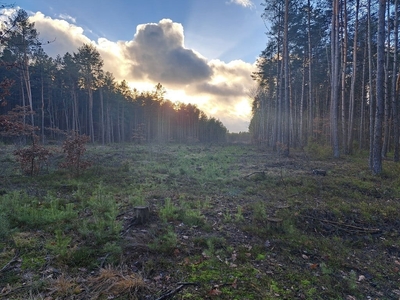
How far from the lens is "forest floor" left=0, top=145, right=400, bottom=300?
339 cm

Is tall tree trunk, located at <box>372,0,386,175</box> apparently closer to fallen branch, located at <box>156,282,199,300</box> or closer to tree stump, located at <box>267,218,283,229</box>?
tree stump, located at <box>267,218,283,229</box>

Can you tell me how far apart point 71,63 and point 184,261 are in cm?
4050

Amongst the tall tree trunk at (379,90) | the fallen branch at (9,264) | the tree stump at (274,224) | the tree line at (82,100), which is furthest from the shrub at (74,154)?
the tall tree trunk at (379,90)

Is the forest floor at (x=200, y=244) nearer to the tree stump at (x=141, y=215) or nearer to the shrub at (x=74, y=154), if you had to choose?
the tree stump at (x=141, y=215)

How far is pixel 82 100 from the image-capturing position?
159 ft

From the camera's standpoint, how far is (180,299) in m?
3.14

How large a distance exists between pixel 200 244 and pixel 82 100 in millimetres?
51481

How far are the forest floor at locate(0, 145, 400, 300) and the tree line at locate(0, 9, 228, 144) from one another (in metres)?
4.41

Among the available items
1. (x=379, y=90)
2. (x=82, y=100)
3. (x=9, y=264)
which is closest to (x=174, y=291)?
(x=9, y=264)

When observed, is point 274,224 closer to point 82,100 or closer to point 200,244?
point 200,244

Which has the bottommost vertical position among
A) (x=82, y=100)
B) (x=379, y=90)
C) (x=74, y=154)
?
(x=74, y=154)

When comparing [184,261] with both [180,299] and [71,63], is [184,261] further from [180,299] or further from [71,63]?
[71,63]

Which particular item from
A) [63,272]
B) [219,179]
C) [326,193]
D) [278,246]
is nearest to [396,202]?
→ [326,193]

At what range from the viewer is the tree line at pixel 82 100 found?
26.1m
